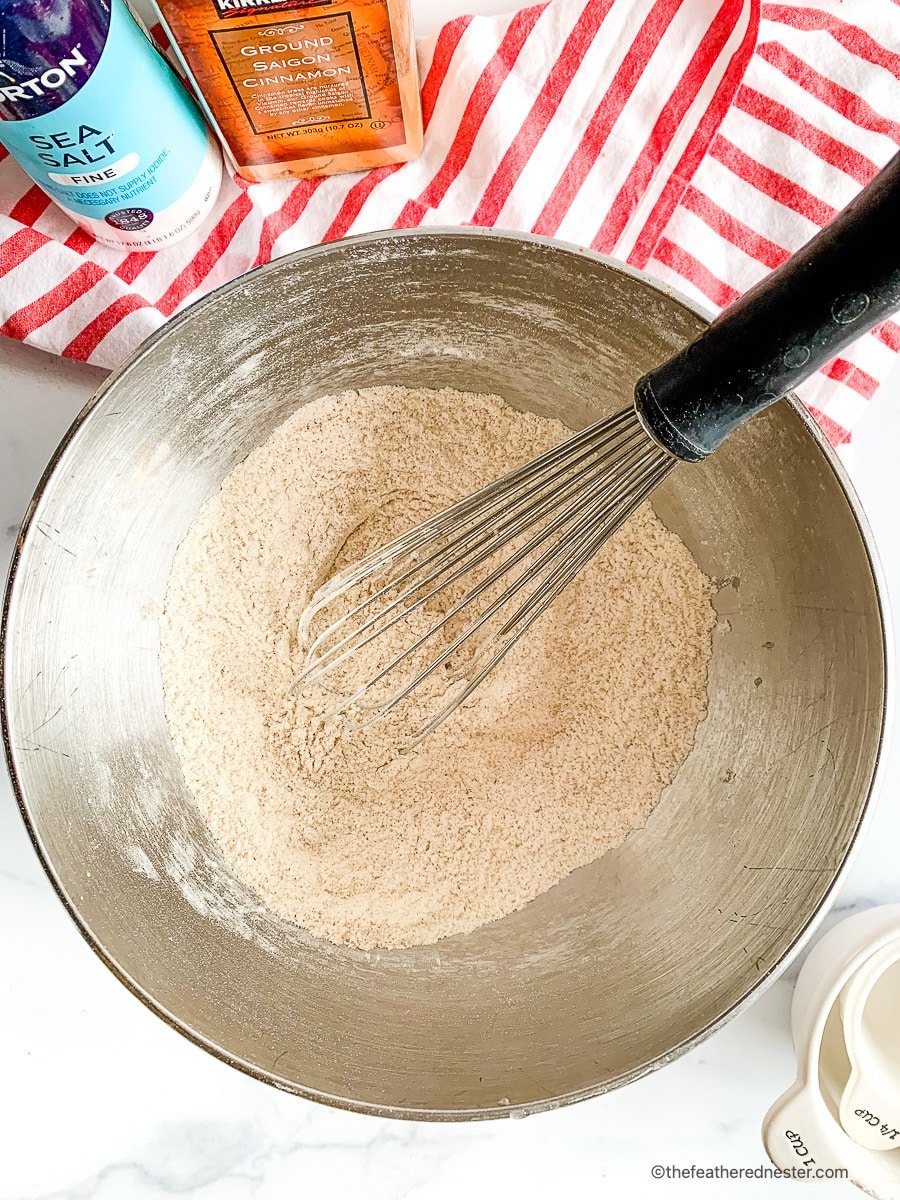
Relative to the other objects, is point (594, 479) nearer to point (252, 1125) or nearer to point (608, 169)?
point (608, 169)

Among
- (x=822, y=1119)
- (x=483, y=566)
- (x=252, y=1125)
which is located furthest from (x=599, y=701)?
(x=252, y=1125)

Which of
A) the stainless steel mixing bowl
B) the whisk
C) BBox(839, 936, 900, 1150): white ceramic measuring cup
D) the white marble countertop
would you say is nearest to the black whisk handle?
the whisk

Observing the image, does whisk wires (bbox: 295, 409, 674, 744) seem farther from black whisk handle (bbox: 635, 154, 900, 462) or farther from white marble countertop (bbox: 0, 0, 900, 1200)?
white marble countertop (bbox: 0, 0, 900, 1200)

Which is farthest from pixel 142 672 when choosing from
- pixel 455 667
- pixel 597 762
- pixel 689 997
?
pixel 689 997

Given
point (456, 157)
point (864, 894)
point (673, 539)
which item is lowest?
point (864, 894)

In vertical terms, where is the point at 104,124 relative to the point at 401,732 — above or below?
above

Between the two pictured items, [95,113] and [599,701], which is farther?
[599,701]

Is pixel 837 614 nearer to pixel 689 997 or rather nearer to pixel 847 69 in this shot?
pixel 689 997
